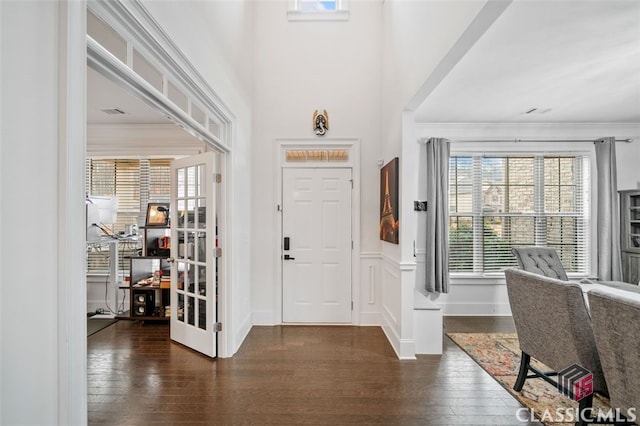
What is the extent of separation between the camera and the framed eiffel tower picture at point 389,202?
342 centimetres

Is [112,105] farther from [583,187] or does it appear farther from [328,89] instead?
[583,187]

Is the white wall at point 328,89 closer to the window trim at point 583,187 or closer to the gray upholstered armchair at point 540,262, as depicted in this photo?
the window trim at point 583,187

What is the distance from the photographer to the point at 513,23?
2.26 metres

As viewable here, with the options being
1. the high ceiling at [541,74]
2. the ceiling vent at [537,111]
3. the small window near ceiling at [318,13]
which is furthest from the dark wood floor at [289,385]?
the small window near ceiling at [318,13]

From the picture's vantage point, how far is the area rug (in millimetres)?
2246

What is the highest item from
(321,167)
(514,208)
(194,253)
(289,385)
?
(321,167)

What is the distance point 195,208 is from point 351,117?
2.35m

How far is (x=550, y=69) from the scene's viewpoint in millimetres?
2900

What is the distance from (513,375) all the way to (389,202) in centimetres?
203

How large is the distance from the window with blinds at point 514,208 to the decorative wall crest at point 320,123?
196 cm
